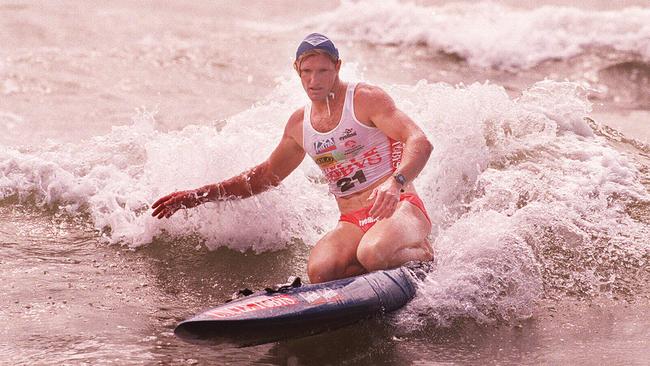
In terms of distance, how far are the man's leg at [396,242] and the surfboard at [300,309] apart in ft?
0.41

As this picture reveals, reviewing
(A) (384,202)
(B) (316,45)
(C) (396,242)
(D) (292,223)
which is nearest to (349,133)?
(B) (316,45)

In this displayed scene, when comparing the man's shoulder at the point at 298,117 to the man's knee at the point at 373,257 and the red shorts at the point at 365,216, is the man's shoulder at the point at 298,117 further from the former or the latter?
the man's knee at the point at 373,257

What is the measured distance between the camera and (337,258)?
609 cm

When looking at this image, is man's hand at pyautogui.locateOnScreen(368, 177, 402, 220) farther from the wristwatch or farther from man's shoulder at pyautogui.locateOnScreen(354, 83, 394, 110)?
man's shoulder at pyautogui.locateOnScreen(354, 83, 394, 110)

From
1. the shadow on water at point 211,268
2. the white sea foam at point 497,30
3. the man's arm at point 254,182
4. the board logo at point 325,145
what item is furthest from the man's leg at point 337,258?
the white sea foam at point 497,30

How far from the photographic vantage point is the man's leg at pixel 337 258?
607cm

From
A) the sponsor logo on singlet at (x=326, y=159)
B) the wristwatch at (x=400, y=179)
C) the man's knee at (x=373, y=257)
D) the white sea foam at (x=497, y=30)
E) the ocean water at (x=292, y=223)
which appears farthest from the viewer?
the white sea foam at (x=497, y=30)

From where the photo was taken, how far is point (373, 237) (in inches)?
236

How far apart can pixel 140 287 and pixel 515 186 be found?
340 cm

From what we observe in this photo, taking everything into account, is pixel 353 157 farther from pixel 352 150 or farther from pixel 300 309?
pixel 300 309

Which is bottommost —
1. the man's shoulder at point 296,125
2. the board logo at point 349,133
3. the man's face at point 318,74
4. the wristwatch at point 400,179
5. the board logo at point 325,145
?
the wristwatch at point 400,179

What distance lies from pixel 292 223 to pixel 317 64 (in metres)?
1.96

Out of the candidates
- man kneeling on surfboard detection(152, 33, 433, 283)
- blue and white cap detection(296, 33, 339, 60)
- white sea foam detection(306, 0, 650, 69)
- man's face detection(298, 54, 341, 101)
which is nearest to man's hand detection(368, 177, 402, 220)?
man kneeling on surfboard detection(152, 33, 433, 283)

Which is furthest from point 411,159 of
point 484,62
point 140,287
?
point 484,62
